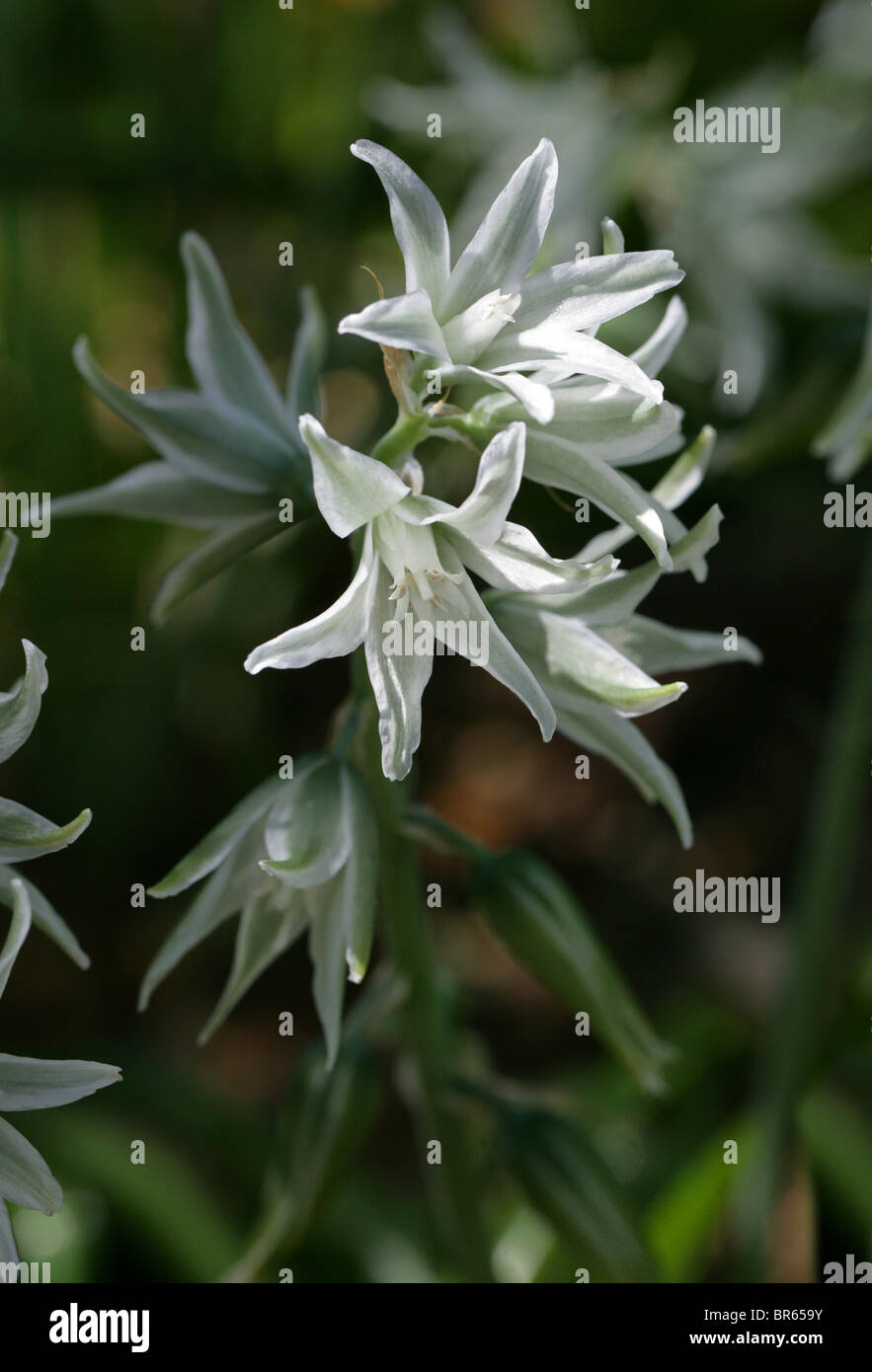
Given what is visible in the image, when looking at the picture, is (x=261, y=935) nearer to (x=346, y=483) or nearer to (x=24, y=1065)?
(x=24, y=1065)

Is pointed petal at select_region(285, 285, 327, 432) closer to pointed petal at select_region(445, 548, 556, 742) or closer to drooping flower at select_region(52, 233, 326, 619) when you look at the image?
drooping flower at select_region(52, 233, 326, 619)

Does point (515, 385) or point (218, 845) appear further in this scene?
point (218, 845)

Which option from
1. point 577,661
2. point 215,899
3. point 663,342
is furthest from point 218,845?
point 663,342

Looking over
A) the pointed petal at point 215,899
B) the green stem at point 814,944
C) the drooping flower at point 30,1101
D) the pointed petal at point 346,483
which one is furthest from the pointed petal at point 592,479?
the green stem at point 814,944

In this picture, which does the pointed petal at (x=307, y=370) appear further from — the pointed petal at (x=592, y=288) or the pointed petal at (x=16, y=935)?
the pointed petal at (x=16, y=935)
